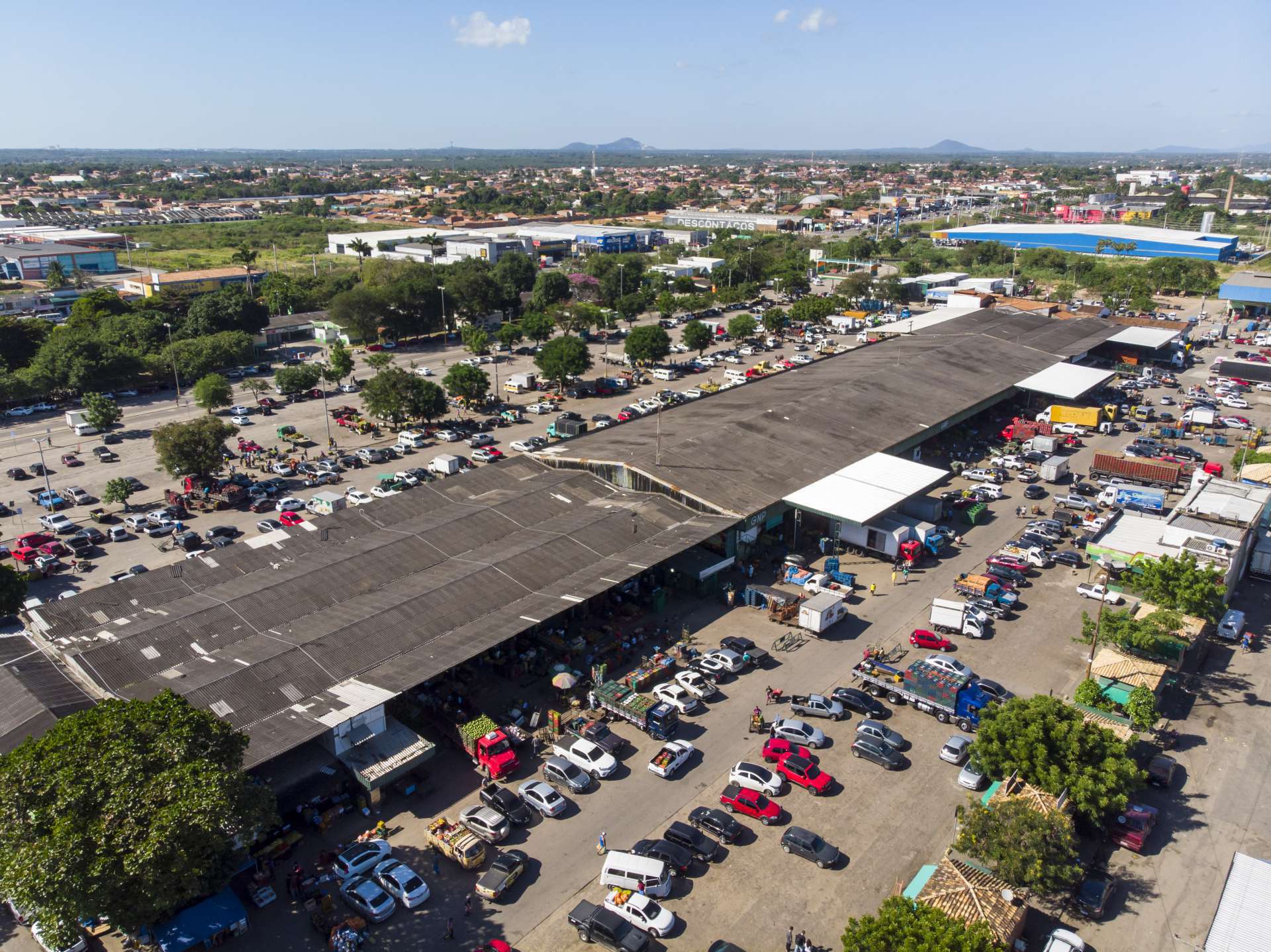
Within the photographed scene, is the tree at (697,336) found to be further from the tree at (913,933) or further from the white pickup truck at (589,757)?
the tree at (913,933)

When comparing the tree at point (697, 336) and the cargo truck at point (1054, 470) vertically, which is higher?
the tree at point (697, 336)

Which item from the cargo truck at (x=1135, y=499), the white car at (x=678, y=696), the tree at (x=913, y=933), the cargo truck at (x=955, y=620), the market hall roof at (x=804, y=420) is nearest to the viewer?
the tree at (x=913, y=933)

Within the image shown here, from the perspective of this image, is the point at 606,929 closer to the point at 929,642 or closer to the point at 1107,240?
the point at 929,642

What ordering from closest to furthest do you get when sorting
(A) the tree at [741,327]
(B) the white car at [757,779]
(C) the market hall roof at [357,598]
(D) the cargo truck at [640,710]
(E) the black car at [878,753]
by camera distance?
(B) the white car at [757,779], (C) the market hall roof at [357,598], (E) the black car at [878,753], (D) the cargo truck at [640,710], (A) the tree at [741,327]

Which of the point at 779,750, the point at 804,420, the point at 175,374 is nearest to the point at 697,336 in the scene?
the point at 804,420

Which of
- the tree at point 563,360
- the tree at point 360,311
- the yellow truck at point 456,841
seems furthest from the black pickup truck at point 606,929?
the tree at point 360,311

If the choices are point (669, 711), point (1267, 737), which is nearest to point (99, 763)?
point (669, 711)

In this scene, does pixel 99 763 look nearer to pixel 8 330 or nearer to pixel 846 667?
pixel 846 667

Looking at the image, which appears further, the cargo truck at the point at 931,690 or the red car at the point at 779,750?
the cargo truck at the point at 931,690
